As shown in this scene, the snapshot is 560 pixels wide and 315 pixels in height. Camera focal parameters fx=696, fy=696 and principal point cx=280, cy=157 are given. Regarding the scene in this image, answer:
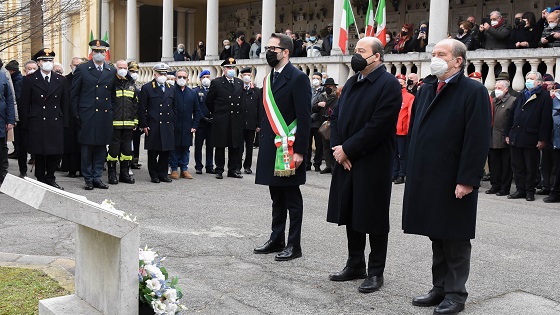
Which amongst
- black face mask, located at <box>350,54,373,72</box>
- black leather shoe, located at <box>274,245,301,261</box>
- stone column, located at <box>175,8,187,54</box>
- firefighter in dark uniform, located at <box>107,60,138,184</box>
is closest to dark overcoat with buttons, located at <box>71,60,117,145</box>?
firefighter in dark uniform, located at <box>107,60,138,184</box>

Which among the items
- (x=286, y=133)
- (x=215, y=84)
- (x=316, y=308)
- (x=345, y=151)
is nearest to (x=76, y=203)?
(x=316, y=308)

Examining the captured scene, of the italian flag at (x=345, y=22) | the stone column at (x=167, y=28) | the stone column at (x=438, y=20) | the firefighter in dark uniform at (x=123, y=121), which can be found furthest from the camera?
the stone column at (x=167, y=28)

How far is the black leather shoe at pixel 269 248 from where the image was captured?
22.7 feet

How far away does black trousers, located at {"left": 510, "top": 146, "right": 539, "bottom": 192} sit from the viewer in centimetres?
1152

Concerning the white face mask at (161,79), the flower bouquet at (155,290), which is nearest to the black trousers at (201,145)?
the white face mask at (161,79)

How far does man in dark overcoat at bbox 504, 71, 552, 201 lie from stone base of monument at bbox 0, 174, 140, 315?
29.0 feet

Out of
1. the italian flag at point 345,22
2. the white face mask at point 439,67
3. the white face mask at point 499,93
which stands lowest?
the white face mask at point 499,93

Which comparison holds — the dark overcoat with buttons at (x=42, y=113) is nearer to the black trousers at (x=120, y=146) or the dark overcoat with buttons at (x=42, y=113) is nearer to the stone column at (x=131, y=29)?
the black trousers at (x=120, y=146)

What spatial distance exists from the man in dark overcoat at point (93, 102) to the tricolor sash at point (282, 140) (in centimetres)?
497

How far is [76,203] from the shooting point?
3.86 m

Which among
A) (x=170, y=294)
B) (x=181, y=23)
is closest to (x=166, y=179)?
(x=170, y=294)

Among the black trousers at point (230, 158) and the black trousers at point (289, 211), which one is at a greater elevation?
the black trousers at point (289, 211)

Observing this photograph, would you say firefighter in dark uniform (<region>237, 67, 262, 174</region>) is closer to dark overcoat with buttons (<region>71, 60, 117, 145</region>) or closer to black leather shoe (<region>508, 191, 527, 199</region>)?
dark overcoat with buttons (<region>71, 60, 117, 145</region>)

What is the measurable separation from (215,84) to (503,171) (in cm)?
542
